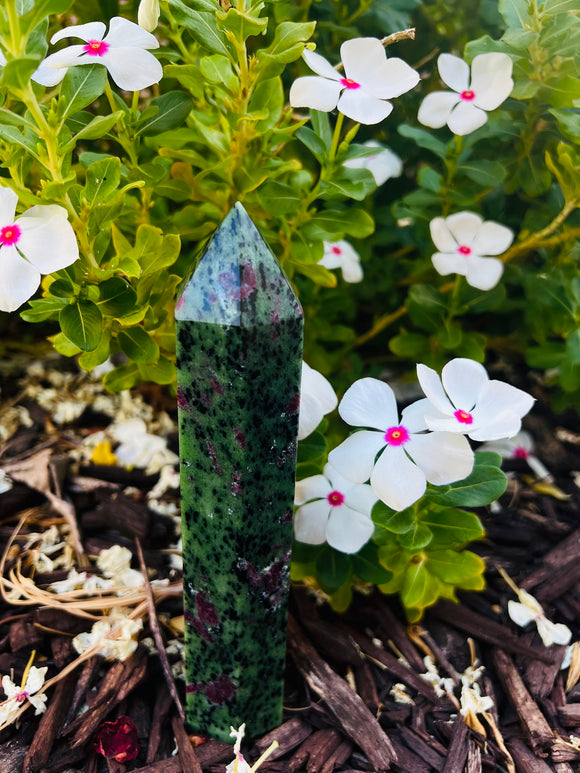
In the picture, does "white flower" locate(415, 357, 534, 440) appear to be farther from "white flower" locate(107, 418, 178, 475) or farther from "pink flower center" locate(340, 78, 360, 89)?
"white flower" locate(107, 418, 178, 475)

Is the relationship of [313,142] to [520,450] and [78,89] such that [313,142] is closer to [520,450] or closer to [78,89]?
[78,89]

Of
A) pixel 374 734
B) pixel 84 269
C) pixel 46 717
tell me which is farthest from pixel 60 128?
pixel 374 734

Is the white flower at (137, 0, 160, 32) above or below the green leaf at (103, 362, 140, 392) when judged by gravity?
above

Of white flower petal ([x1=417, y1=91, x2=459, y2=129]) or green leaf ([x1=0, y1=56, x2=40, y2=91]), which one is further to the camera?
white flower petal ([x1=417, y1=91, x2=459, y2=129])

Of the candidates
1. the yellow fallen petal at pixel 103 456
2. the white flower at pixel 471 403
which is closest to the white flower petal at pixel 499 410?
the white flower at pixel 471 403

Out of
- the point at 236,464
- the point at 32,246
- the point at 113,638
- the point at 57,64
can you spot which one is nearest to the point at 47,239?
the point at 32,246

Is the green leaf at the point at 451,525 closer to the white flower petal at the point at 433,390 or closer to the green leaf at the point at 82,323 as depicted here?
the white flower petal at the point at 433,390

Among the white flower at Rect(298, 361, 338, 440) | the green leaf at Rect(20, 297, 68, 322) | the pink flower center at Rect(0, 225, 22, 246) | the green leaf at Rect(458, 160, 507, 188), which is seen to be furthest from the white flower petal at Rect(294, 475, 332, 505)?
the green leaf at Rect(458, 160, 507, 188)
